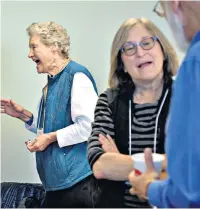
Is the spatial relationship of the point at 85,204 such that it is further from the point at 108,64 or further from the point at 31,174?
the point at 108,64

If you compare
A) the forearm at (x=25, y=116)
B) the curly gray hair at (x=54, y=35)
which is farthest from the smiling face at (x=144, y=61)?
the forearm at (x=25, y=116)

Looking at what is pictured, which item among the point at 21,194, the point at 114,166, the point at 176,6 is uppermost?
the point at 176,6

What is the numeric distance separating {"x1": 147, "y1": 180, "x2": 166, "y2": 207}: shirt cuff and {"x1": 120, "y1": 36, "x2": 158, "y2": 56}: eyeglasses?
361 mm

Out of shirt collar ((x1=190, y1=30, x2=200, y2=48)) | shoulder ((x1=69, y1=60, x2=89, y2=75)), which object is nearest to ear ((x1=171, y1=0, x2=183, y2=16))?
shirt collar ((x1=190, y1=30, x2=200, y2=48))

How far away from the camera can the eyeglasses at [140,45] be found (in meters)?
0.86

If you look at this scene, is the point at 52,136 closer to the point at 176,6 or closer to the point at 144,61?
the point at 144,61

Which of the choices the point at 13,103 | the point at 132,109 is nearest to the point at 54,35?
the point at 13,103

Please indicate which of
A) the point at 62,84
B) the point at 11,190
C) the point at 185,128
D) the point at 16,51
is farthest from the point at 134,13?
the point at 11,190

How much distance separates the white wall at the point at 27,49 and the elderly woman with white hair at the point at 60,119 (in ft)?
0.07

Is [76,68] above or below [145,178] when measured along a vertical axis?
above

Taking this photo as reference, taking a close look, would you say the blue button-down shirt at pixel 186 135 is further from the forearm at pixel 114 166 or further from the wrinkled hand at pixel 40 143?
the wrinkled hand at pixel 40 143

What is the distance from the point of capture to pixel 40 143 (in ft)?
3.47

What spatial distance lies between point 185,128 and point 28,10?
2.38ft

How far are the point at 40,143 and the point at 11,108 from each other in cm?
15
